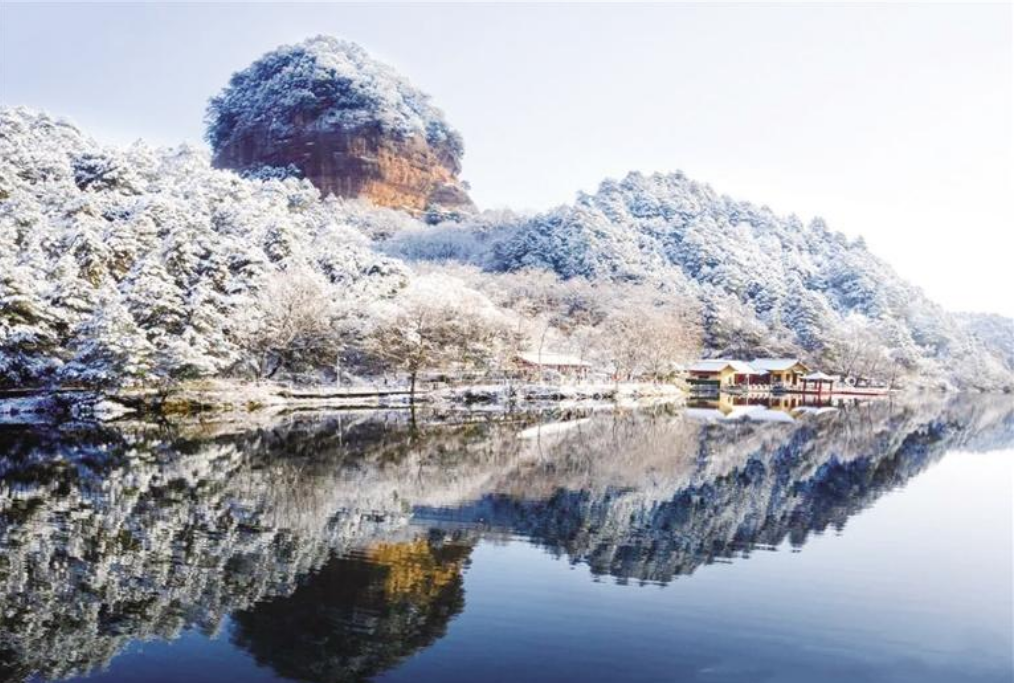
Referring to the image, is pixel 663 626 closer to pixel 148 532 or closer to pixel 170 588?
pixel 170 588

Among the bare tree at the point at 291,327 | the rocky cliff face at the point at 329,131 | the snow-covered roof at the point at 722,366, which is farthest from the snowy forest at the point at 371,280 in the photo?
the snow-covered roof at the point at 722,366

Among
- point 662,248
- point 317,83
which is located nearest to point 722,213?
point 662,248

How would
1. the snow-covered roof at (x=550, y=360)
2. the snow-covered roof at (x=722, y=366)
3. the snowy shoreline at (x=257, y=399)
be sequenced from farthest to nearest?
the snow-covered roof at (x=722, y=366) → the snow-covered roof at (x=550, y=360) → the snowy shoreline at (x=257, y=399)

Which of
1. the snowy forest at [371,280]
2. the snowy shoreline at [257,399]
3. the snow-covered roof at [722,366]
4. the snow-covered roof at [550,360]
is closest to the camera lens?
the snowy shoreline at [257,399]

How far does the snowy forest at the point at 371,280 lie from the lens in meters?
30.4

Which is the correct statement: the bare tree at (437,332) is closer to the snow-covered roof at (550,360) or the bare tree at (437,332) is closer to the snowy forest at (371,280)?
the snowy forest at (371,280)

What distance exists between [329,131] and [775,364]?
239ft

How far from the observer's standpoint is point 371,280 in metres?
45.2

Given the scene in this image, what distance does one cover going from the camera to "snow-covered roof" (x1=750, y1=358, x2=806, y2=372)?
66.6 metres

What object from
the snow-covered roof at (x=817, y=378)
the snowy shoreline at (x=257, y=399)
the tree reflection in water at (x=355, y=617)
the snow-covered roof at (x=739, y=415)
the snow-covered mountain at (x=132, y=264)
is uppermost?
the snow-covered mountain at (x=132, y=264)

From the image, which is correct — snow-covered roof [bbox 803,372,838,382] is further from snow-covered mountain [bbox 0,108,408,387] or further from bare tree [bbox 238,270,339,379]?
bare tree [bbox 238,270,339,379]

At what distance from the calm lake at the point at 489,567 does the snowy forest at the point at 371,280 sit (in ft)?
36.2

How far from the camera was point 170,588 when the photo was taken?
8984 mm

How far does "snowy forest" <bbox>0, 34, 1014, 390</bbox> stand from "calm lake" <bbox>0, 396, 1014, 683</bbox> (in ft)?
36.2
